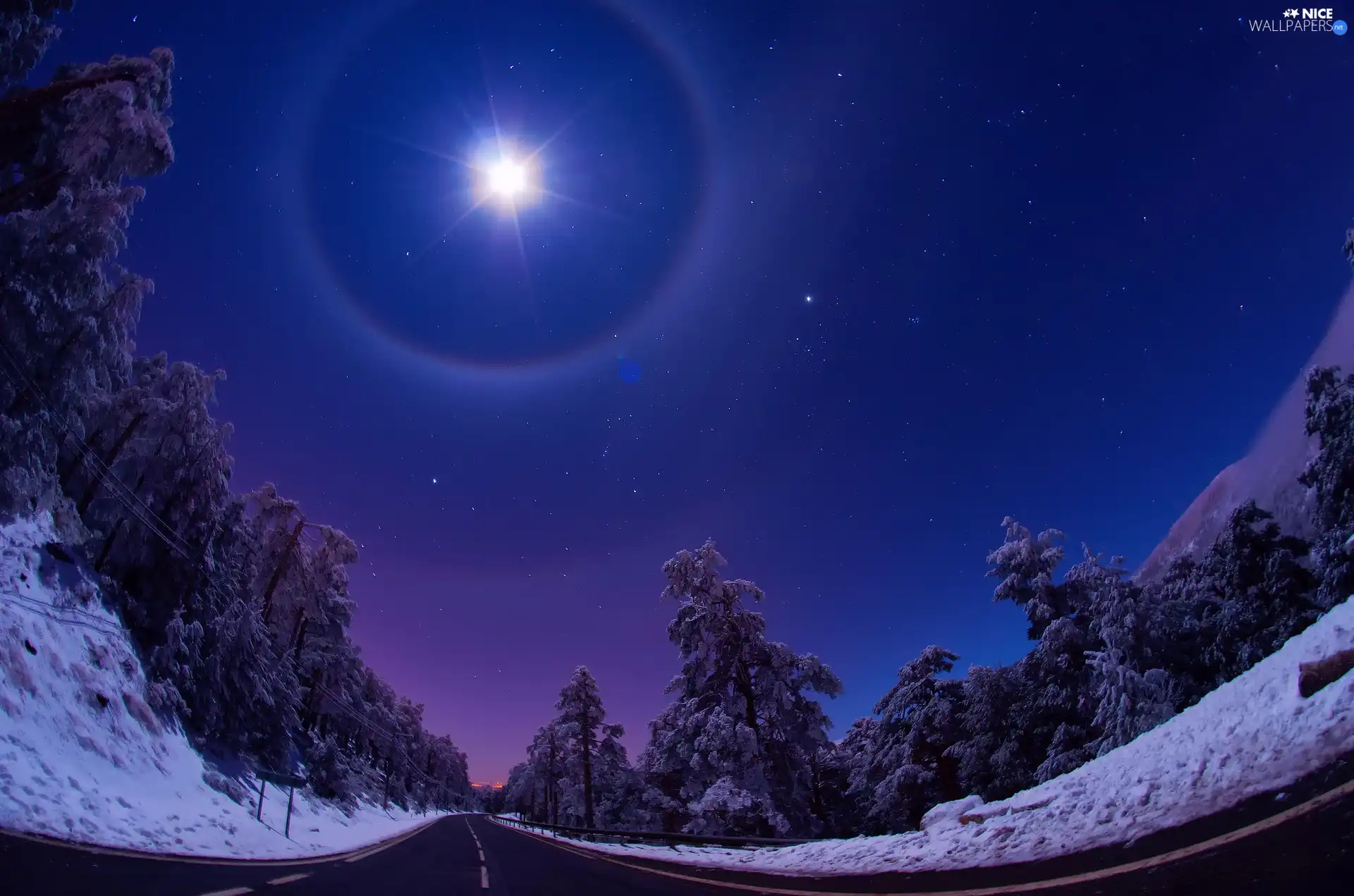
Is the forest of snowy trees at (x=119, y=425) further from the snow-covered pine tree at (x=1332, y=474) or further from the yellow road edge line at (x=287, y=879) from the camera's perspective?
the snow-covered pine tree at (x=1332, y=474)

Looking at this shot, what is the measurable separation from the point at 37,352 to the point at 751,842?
978 inches

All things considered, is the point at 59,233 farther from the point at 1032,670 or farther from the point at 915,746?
the point at 915,746

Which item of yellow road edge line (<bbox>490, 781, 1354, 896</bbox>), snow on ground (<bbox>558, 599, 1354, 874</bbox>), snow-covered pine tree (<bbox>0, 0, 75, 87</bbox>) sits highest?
snow-covered pine tree (<bbox>0, 0, 75, 87</bbox>)

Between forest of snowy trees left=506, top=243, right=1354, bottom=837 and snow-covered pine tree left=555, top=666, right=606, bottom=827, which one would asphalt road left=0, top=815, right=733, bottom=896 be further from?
snow-covered pine tree left=555, top=666, right=606, bottom=827

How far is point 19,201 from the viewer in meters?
16.1

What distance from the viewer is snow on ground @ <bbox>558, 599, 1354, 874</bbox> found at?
14.9 feet

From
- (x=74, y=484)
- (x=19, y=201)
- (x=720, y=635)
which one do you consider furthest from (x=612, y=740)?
(x=19, y=201)

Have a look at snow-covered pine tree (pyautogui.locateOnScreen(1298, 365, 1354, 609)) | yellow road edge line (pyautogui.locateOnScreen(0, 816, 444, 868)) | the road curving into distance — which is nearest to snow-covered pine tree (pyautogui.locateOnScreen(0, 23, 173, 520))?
yellow road edge line (pyautogui.locateOnScreen(0, 816, 444, 868))

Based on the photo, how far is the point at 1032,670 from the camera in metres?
24.1

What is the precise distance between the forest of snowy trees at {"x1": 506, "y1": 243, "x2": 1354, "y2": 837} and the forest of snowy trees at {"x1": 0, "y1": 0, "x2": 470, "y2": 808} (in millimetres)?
17287

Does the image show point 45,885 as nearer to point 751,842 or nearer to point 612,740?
point 751,842

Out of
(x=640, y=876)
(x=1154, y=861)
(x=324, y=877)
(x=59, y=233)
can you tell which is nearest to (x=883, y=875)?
(x=1154, y=861)

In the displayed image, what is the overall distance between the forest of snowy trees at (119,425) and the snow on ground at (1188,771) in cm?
2404

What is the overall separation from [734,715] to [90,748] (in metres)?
18.6
